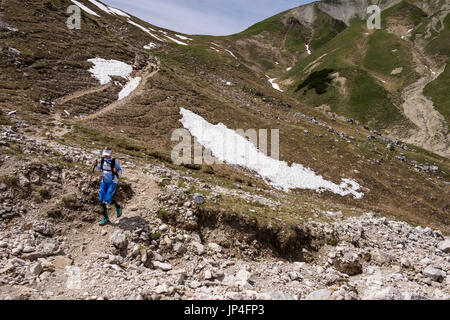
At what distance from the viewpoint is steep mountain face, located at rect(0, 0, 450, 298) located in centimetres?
1157

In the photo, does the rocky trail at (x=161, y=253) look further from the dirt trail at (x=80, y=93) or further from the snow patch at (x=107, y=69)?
the snow patch at (x=107, y=69)

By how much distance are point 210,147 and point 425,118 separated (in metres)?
69.8

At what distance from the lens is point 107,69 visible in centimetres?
4603

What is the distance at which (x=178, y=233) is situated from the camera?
38.3 feet

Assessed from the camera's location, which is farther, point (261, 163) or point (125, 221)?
point (261, 163)

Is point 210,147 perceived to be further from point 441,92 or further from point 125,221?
point 441,92

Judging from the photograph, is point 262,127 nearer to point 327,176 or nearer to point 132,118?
point 327,176

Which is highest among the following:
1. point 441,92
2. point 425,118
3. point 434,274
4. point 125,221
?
point 441,92

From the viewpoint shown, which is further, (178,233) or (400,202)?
(400,202)

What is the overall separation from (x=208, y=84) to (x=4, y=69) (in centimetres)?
3629

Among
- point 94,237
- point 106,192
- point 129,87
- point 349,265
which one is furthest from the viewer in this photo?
point 129,87

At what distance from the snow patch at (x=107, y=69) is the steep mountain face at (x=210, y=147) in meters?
0.36

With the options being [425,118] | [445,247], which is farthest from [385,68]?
[445,247]
